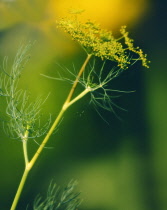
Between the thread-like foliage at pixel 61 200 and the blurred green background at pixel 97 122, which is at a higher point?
the blurred green background at pixel 97 122

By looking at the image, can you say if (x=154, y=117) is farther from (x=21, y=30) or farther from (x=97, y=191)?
(x=21, y=30)

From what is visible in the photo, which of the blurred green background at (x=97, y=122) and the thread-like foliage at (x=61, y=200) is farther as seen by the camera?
the blurred green background at (x=97, y=122)

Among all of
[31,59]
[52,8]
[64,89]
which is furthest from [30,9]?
[64,89]

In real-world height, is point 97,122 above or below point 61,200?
above

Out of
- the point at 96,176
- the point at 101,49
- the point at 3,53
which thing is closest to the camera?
the point at 101,49

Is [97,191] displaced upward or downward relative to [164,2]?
downward

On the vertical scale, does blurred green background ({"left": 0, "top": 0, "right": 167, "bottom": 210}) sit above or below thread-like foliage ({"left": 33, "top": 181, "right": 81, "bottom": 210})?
above

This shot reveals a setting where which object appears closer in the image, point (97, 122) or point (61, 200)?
point (61, 200)

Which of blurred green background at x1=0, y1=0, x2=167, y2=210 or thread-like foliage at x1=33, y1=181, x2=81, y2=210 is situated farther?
blurred green background at x1=0, y1=0, x2=167, y2=210
